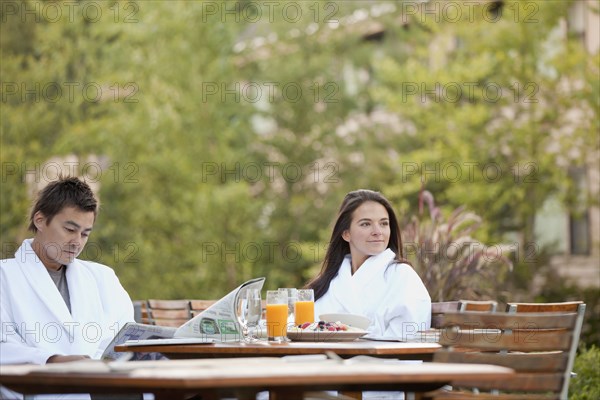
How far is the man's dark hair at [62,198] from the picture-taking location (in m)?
5.25

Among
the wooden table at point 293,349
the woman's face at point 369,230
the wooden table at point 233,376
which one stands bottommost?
the wooden table at point 293,349

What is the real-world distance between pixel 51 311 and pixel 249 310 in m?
0.97

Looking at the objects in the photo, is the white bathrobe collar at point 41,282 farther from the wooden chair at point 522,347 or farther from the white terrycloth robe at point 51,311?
the wooden chair at point 522,347

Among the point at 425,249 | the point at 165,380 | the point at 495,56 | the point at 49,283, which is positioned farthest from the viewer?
the point at 495,56

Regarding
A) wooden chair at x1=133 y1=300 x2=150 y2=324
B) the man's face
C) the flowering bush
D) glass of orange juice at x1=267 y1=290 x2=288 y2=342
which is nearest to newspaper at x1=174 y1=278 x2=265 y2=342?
glass of orange juice at x1=267 y1=290 x2=288 y2=342

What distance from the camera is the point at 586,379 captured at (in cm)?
828

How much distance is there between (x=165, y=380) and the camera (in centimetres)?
306

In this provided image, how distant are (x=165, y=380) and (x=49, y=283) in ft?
7.72

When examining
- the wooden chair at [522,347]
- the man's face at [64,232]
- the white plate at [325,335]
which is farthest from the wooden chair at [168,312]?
the wooden chair at [522,347]

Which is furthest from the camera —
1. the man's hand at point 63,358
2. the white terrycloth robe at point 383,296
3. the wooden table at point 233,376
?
the white terrycloth robe at point 383,296

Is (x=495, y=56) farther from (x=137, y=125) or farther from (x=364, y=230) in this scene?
(x=364, y=230)

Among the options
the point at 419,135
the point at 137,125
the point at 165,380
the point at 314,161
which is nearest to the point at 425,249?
the point at 165,380

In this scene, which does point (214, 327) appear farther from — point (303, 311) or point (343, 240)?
point (343, 240)

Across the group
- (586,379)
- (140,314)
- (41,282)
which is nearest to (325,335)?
(41,282)
